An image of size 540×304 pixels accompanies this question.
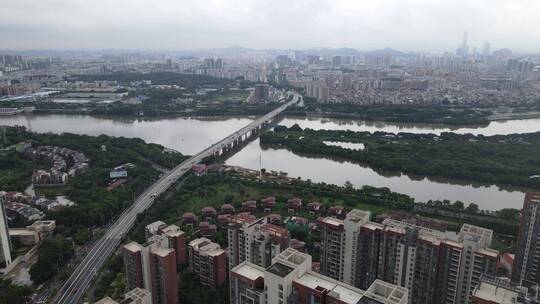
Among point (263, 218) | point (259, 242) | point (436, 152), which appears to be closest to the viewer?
point (259, 242)

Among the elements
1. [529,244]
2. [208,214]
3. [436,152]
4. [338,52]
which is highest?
[338,52]

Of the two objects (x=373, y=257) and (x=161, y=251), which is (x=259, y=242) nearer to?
(x=161, y=251)

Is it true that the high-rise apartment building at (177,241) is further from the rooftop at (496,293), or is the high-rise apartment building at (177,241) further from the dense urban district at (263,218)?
the rooftop at (496,293)

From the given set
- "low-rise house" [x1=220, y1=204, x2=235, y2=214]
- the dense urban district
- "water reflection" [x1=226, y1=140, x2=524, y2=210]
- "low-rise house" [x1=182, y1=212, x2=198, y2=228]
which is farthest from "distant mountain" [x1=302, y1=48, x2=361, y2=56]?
"low-rise house" [x1=182, y1=212, x2=198, y2=228]

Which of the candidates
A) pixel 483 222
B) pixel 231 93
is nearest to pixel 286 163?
pixel 483 222

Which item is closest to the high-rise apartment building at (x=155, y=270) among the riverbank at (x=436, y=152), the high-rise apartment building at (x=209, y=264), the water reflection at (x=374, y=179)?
the high-rise apartment building at (x=209, y=264)

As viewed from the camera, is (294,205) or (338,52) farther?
(338,52)

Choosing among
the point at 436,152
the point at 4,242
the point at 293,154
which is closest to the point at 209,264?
the point at 4,242
